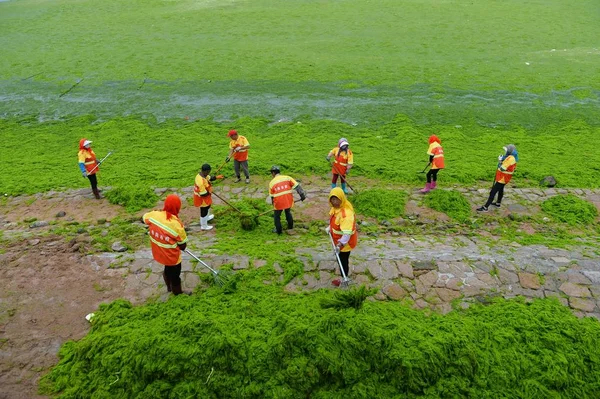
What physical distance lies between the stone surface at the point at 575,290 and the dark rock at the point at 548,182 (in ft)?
15.5

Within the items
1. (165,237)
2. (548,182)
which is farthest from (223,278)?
(548,182)

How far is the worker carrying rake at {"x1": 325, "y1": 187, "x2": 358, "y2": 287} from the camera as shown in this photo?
578 cm

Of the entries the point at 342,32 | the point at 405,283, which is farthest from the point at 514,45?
the point at 405,283

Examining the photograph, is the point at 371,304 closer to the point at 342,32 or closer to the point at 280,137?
the point at 280,137

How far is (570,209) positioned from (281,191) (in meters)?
6.37

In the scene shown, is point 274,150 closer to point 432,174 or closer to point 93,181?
point 432,174

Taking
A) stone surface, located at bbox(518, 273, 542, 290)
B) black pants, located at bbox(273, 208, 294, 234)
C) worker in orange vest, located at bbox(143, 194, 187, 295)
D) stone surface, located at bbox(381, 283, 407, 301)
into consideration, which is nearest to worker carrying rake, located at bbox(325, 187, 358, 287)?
stone surface, located at bbox(381, 283, 407, 301)

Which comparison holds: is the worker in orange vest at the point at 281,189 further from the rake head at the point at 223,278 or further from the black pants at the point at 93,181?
the black pants at the point at 93,181

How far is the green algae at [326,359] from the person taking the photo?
4582mm

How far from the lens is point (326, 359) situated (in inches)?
182

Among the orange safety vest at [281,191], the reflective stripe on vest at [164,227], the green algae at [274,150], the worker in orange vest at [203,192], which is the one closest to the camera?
the reflective stripe on vest at [164,227]

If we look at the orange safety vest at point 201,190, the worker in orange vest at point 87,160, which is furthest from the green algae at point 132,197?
the orange safety vest at point 201,190

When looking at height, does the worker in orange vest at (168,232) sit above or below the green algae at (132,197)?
above

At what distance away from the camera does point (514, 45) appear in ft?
63.9
